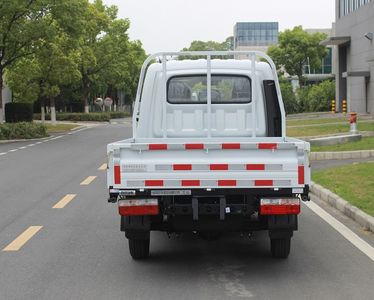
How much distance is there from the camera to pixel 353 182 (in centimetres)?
1159

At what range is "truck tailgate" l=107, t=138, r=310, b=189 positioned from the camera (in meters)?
5.78

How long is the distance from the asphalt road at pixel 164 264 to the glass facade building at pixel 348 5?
4400cm

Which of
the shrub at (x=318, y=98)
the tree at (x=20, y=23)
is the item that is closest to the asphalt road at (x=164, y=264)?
the tree at (x=20, y=23)

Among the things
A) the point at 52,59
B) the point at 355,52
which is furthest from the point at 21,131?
the point at 355,52

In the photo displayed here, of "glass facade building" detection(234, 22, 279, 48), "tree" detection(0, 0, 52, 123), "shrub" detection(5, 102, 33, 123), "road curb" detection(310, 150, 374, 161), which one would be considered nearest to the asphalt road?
"road curb" detection(310, 150, 374, 161)

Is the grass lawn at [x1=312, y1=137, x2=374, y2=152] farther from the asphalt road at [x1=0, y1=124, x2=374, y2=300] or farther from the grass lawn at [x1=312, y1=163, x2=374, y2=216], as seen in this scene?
the asphalt road at [x1=0, y1=124, x2=374, y2=300]

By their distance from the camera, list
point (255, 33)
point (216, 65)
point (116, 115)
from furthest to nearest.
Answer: point (255, 33) → point (116, 115) → point (216, 65)

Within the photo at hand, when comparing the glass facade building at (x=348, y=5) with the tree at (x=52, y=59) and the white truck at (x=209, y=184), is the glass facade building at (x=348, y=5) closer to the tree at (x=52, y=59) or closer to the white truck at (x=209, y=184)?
the tree at (x=52, y=59)

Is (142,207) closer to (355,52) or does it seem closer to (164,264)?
(164,264)

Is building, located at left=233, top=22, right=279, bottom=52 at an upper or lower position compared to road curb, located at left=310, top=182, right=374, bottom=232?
upper

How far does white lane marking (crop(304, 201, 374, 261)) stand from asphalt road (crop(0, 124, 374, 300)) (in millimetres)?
85

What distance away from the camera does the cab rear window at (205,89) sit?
24.9 ft

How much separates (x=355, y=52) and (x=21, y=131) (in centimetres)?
3087

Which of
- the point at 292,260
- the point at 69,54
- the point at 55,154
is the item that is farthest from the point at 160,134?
the point at 69,54
